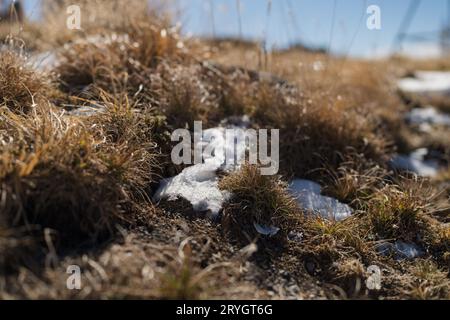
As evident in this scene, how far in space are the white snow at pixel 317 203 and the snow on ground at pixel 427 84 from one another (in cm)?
480

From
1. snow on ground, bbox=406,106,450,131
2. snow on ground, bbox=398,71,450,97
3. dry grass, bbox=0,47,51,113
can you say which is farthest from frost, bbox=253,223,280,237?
snow on ground, bbox=398,71,450,97

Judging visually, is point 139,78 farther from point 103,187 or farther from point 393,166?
point 393,166

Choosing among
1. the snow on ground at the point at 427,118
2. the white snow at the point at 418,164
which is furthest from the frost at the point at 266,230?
the snow on ground at the point at 427,118

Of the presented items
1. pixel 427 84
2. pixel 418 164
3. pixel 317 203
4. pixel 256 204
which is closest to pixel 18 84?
pixel 256 204

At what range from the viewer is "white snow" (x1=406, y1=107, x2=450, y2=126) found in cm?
605

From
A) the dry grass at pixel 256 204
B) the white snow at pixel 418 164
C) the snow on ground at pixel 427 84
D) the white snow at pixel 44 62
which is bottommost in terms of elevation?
the white snow at pixel 418 164

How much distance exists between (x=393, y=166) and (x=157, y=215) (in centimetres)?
249

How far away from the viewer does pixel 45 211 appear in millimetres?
2158

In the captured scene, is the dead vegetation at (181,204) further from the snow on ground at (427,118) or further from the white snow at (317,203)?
the snow on ground at (427,118)

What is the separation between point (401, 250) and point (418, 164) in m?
2.22

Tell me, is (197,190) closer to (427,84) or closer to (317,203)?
(317,203)

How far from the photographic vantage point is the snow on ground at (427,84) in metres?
7.37

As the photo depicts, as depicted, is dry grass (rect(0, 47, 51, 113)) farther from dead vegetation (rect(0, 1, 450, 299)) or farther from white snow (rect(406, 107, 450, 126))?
white snow (rect(406, 107, 450, 126))

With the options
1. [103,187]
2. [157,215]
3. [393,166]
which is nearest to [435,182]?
[393,166]
